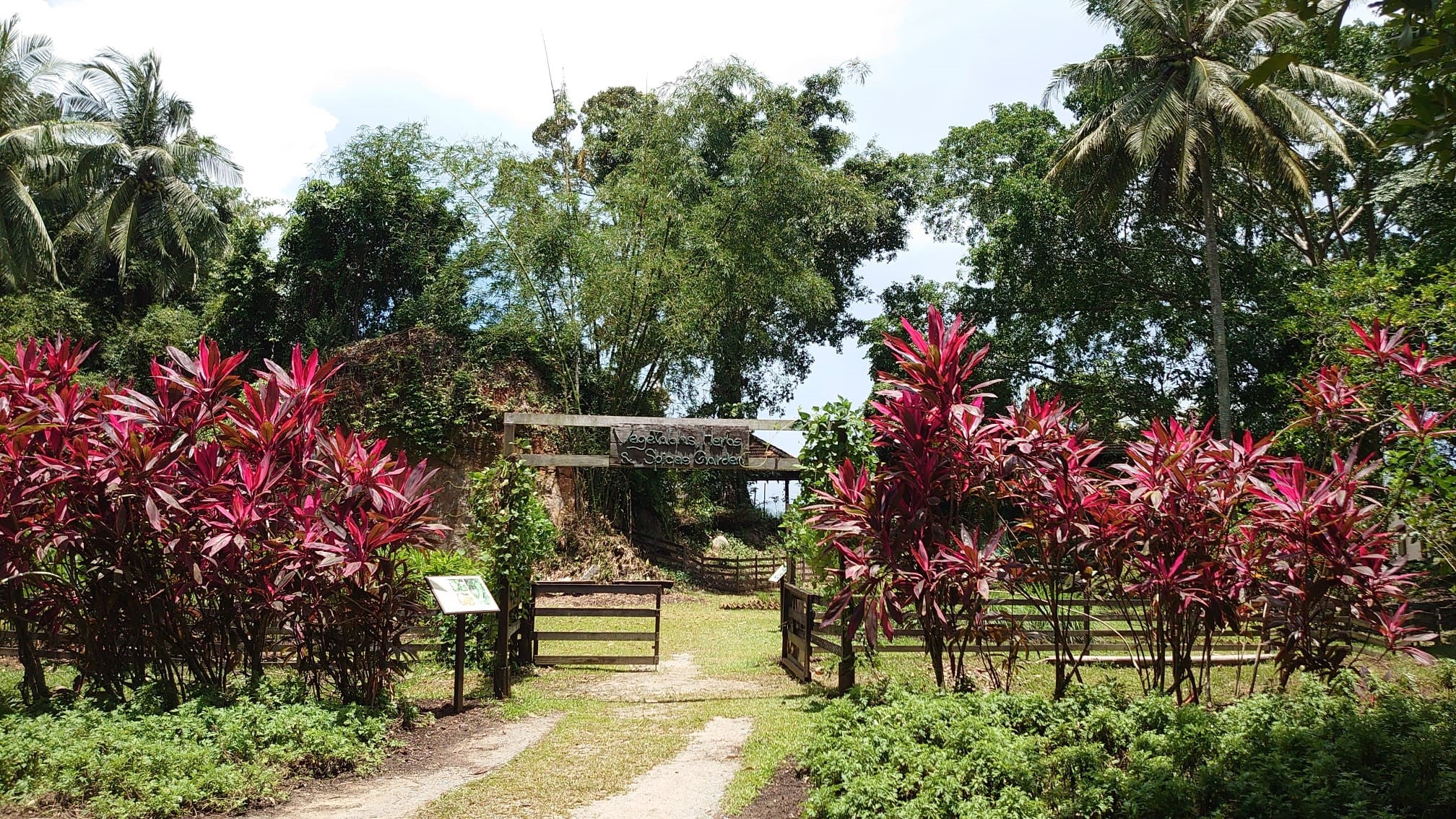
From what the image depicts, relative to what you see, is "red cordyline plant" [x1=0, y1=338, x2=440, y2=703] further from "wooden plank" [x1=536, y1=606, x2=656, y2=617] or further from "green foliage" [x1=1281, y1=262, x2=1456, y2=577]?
"green foliage" [x1=1281, y1=262, x2=1456, y2=577]

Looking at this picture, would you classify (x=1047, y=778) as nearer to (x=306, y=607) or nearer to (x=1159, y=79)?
(x=306, y=607)

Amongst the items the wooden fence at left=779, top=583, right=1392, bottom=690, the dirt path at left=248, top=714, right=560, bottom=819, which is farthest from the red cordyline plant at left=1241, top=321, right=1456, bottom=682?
the dirt path at left=248, top=714, right=560, bottom=819

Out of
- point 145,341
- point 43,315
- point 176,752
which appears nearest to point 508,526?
point 176,752

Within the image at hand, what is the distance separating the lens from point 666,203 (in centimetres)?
1883

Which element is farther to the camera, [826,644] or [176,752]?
[826,644]

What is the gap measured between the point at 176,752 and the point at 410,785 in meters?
1.25

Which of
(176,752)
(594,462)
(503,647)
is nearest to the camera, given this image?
(176,752)

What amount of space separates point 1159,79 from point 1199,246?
521cm

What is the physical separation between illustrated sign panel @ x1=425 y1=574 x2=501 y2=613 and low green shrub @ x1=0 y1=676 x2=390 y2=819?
1.04m

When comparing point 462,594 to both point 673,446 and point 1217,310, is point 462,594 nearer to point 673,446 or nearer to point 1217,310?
point 673,446

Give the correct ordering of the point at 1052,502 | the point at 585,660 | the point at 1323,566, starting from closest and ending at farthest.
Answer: the point at 1323,566 < the point at 1052,502 < the point at 585,660

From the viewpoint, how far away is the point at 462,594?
7.11 m

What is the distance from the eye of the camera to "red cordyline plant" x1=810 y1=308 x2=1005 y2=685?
18.8 ft

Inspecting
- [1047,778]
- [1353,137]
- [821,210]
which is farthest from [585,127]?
[1047,778]
